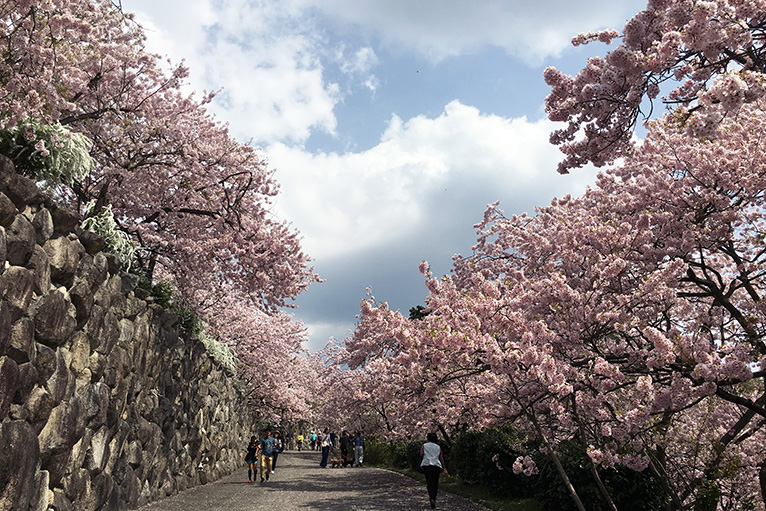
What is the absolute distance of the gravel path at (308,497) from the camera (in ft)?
37.2

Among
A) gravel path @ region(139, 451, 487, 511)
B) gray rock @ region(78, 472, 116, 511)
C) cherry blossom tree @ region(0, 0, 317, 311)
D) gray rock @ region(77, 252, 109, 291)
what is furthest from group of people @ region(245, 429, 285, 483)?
gray rock @ region(77, 252, 109, 291)

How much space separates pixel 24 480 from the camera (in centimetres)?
588

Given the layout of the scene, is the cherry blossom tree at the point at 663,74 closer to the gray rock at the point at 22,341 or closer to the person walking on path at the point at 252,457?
the gray rock at the point at 22,341

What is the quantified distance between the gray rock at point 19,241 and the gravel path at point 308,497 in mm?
6409

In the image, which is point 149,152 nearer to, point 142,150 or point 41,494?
point 142,150

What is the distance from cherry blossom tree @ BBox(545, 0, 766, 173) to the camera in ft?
14.3

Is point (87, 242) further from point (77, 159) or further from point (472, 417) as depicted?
point (472, 417)

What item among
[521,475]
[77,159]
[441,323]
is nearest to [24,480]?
[77,159]

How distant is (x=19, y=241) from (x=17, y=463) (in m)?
2.49

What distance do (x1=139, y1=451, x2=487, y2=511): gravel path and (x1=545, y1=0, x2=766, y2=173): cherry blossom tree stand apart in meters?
8.97

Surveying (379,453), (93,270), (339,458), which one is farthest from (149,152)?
(379,453)

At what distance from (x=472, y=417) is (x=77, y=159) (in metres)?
9.04

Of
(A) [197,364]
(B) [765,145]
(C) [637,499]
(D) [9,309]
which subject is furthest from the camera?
(A) [197,364]

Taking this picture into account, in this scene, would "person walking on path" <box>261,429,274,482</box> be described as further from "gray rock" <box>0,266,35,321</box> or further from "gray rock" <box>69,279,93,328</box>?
"gray rock" <box>0,266,35,321</box>
